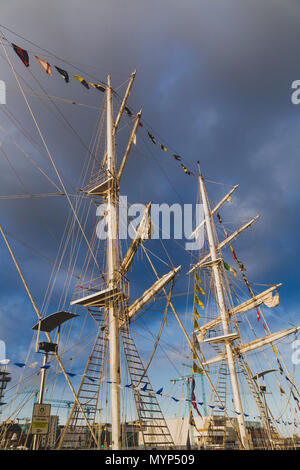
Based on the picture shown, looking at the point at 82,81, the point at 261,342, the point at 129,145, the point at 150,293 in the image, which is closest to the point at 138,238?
the point at 150,293

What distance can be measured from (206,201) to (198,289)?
10392 millimetres

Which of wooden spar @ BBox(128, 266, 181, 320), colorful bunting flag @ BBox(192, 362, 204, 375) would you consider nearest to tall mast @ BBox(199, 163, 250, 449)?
colorful bunting flag @ BBox(192, 362, 204, 375)

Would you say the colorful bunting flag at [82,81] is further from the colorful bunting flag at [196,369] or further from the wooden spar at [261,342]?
the wooden spar at [261,342]

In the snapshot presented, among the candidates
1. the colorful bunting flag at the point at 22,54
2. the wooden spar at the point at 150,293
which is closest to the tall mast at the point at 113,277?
the wooden spar at the point at 150,293

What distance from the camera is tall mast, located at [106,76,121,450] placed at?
11447 millimetres

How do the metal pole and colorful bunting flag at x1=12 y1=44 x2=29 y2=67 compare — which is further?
colorful bunting flag at x1=12 y1=44 x2=29 y2=67

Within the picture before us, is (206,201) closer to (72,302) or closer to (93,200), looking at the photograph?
(93,200)

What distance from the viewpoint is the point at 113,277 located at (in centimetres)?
1423

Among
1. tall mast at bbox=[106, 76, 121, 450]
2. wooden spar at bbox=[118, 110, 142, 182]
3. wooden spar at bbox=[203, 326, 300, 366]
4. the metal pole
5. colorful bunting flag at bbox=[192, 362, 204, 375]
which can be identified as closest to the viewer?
the metal pole

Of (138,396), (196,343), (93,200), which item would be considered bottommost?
(138,396)

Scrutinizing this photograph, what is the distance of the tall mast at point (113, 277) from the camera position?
11.4m

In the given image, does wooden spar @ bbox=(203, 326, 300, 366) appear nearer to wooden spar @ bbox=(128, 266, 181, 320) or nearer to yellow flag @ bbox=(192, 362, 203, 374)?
yellow flag @ bbox=(192, 362, 203, 374)

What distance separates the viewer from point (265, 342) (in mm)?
25703

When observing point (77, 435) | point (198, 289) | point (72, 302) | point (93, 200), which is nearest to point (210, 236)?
point (198, 289)
